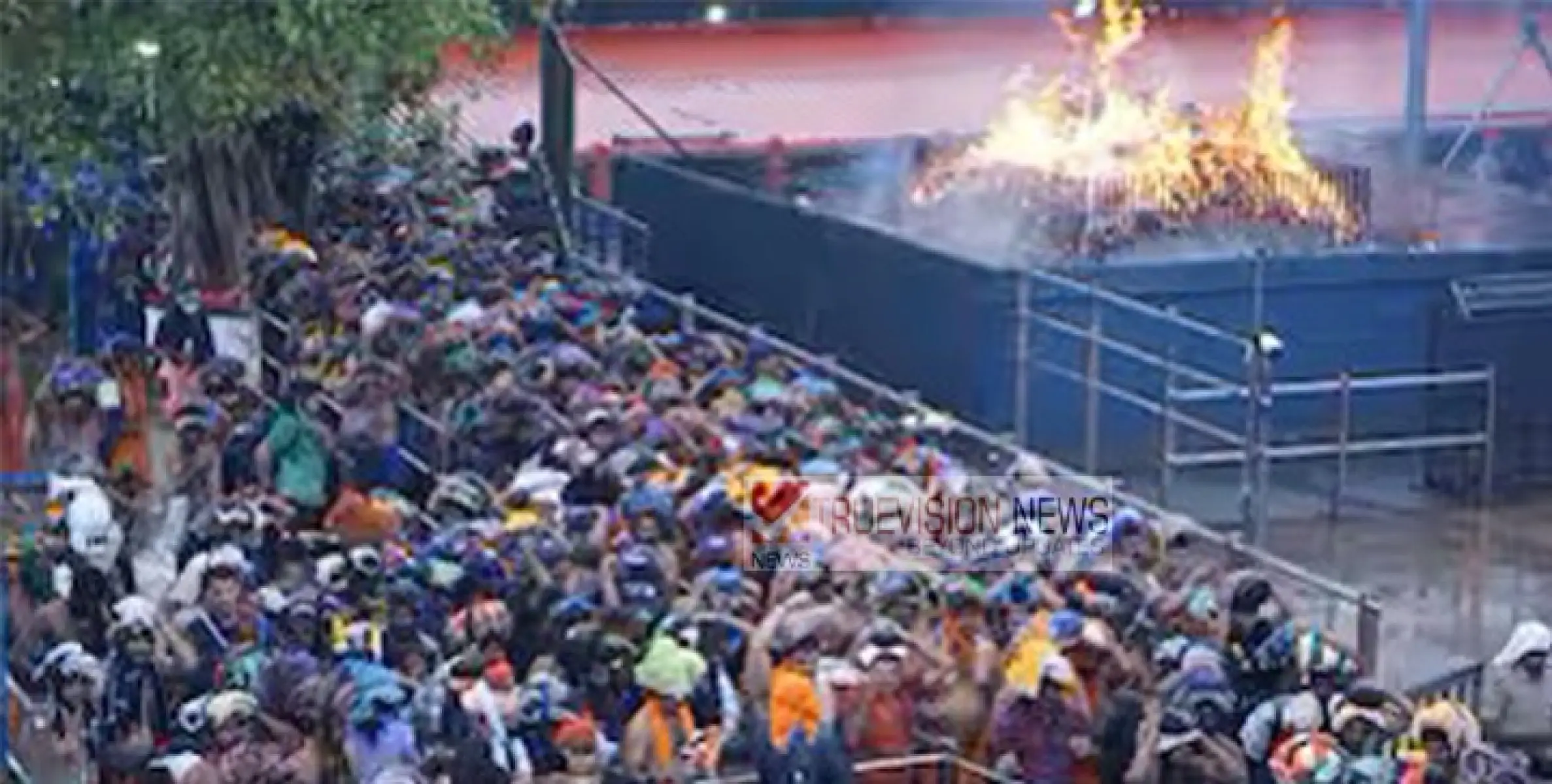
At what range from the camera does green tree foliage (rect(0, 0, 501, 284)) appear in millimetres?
14070

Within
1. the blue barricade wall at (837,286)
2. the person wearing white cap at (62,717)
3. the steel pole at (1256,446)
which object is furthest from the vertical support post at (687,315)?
the person wearing white cap at (62,717)

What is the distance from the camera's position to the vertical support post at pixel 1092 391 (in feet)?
58.5

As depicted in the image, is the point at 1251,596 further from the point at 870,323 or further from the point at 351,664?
the point at 870,323

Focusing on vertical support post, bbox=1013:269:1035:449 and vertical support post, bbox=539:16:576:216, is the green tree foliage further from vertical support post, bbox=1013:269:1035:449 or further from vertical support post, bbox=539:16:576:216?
vertical support post, bbox=539:16:576:216

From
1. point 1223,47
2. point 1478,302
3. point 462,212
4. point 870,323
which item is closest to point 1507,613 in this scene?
point 1478,302

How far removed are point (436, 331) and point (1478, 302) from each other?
21.7 ft

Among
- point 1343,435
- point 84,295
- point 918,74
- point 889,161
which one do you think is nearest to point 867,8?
point 918,74

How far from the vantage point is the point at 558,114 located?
73.3 feet

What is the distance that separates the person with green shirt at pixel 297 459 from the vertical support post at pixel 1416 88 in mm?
9830

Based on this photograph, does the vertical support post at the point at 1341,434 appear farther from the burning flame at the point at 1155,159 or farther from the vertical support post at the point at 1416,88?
the vertical support post at the point at 1416,88

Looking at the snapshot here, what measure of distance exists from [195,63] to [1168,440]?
5320 millimetres

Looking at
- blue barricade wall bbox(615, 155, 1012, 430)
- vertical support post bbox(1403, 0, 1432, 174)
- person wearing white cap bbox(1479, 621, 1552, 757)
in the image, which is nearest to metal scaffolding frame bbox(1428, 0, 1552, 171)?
vertical support post bbox(1403, 0, 1432, 174)

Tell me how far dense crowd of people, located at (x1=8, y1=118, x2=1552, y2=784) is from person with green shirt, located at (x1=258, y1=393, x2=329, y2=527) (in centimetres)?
1

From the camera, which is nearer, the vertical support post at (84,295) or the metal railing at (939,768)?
the metal railing at (939,768)
